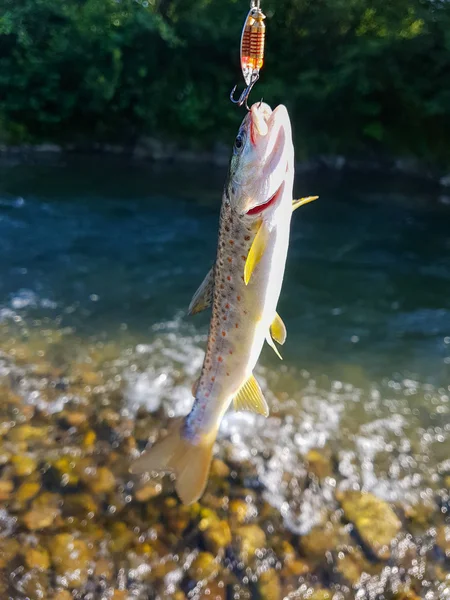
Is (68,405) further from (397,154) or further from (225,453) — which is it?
(397,154)

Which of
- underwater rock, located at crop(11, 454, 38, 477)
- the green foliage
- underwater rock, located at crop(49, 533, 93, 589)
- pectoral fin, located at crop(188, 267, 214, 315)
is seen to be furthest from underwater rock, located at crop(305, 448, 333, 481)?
the green foliage

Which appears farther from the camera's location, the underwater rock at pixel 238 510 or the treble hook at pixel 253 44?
the underwater rock at pixel 238 510

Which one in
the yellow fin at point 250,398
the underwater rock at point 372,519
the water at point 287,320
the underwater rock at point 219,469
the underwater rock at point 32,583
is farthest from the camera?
the water at point 287,320

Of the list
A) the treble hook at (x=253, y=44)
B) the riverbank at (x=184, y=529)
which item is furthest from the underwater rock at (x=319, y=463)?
the treble hook at (x=253, y=44)

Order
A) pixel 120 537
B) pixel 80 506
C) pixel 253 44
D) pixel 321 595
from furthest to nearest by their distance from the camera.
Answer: pixel 80 506 < pixel 120 537 < pixel 321 595 < pixel 253 44

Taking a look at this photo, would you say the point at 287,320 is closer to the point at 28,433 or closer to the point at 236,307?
the point at 28,433

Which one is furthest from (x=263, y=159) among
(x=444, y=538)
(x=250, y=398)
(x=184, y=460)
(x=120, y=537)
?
(x=444, y=538)

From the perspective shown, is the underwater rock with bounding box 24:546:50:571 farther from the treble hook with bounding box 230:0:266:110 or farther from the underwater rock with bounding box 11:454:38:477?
the treble hook with bounding box 230:0:266:110

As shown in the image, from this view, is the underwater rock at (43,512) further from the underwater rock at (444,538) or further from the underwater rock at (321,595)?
the underwater rock at (444,538)
